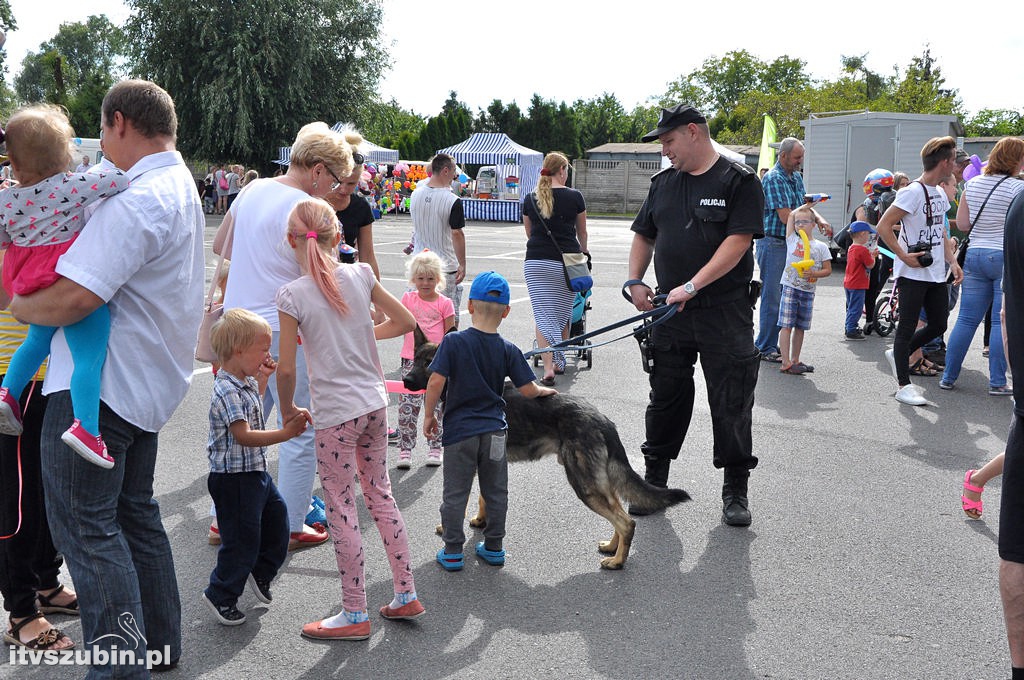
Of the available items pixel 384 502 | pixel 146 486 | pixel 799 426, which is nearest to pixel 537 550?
pixel 384 502

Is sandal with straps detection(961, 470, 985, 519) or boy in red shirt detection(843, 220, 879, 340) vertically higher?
boy in red shirt detection(843, 220, 879, 340)

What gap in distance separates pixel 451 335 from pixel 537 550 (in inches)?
47.3

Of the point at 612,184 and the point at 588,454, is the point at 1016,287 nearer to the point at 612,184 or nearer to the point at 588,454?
the point at 588,454

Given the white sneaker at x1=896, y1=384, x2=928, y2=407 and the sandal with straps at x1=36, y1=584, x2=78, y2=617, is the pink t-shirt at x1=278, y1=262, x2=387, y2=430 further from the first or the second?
the white sneaker at x1=896, y1=384, x2=928, y2=407

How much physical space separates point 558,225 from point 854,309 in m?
4.38

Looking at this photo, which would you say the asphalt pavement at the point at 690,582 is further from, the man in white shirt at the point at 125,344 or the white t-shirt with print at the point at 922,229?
the white t-shirt with print at the point at 922,229

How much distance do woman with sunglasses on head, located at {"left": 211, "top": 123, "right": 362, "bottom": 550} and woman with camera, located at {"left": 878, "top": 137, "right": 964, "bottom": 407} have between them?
4.95m

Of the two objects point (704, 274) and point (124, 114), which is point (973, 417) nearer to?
point (704, 274)

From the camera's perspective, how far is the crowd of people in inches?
112

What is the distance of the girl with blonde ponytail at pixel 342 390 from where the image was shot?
349cm

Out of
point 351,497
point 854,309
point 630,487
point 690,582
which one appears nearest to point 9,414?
point 351,497

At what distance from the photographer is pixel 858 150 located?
1848 cm

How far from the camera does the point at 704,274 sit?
4.62 meters
